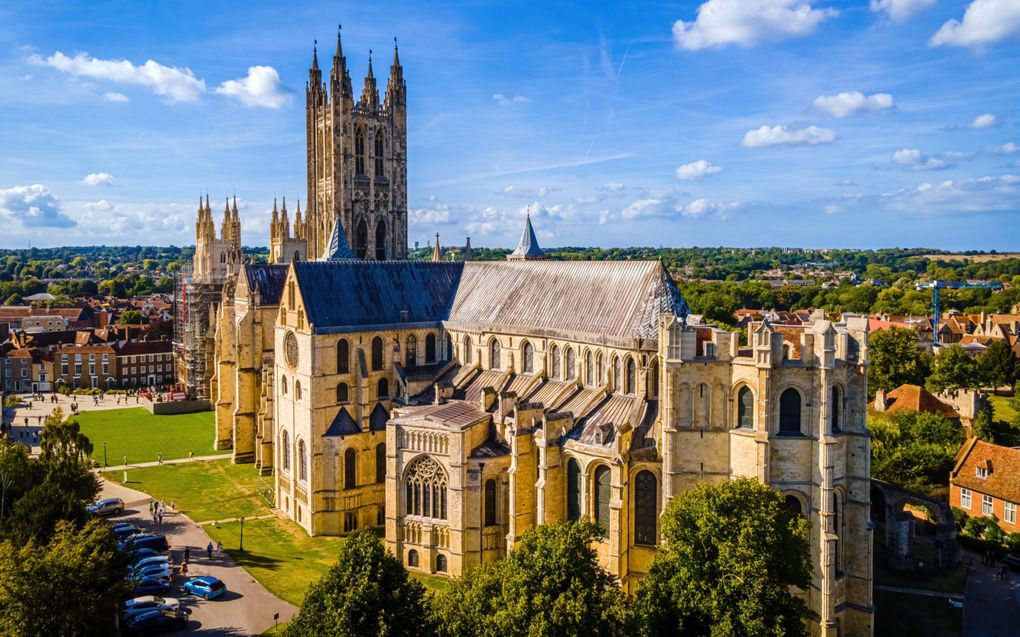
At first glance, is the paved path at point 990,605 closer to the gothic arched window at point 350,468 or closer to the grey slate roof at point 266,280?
the gothic arched window at point 350,468

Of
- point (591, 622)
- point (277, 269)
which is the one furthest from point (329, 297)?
point (591, 622)

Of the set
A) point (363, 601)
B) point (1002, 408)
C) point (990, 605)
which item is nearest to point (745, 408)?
point (990, 605)

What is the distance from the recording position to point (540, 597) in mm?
27625

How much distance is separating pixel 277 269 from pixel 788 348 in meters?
44.7

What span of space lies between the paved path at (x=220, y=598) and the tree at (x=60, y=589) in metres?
5.85

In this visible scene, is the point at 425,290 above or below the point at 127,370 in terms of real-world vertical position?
above

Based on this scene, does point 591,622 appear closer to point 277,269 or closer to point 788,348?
point 788,348

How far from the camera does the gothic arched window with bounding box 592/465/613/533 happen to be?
40.5 meters

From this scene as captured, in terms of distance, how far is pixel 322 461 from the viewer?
51.7 meters

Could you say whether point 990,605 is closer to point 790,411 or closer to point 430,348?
point 790,411

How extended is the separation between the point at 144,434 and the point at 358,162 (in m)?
34.9

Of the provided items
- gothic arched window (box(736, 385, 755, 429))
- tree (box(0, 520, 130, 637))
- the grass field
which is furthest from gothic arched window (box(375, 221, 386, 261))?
gothic arched window (box(736, 385, 755, 429))

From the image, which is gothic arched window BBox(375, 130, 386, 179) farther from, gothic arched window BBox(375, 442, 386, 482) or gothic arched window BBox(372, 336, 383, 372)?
gothic arched window BBox(375, 442, 386, 482)

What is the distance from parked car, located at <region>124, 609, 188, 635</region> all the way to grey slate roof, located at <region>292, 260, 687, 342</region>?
1979cm
